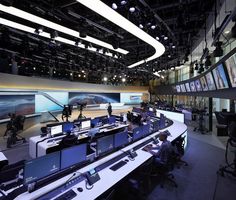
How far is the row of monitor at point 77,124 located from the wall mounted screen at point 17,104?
5.11m

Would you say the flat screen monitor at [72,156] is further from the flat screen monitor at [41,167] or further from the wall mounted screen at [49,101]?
the wall mounted screen at [49,101]

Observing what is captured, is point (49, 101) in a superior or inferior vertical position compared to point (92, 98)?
inferior

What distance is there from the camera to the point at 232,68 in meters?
4.51

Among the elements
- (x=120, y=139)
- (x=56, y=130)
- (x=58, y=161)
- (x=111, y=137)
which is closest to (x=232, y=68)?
(x=120, y=139)

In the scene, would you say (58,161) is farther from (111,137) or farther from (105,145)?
(111,137)

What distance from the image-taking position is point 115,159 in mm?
3547

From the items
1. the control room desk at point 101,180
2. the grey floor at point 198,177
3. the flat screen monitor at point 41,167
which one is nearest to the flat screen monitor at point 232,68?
the grey floor at point 198,177

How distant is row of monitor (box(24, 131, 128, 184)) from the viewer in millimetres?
2306

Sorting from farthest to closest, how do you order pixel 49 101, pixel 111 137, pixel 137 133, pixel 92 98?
pixel 92 98
pixel 49 101
pixel 137 133
pixel 111 137

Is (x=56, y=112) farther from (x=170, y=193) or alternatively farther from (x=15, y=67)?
(x=170, y=193)

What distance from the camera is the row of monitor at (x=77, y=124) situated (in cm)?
557

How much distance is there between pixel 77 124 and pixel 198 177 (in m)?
4.45

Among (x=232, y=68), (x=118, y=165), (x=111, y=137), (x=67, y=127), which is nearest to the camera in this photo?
(x=118, y=165)

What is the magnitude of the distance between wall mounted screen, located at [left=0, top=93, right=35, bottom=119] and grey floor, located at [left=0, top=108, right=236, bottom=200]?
7.07ft
